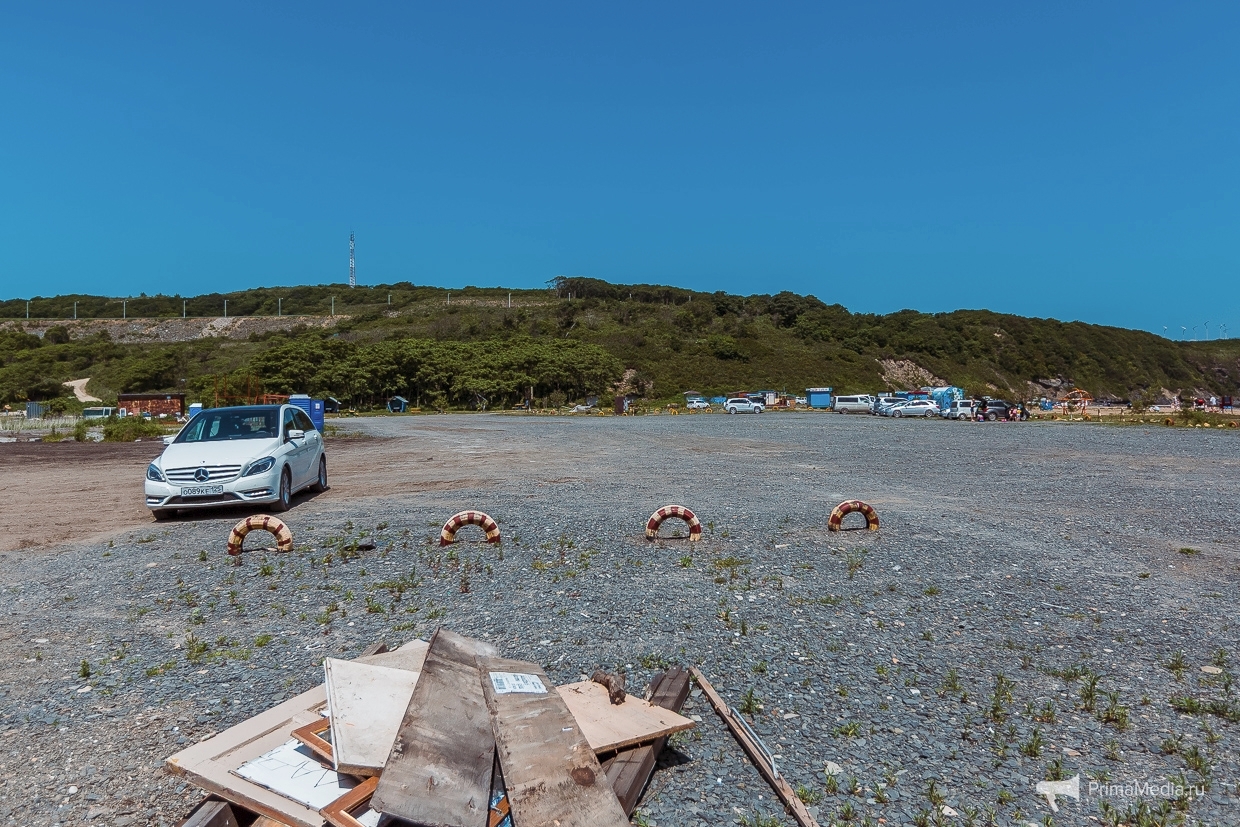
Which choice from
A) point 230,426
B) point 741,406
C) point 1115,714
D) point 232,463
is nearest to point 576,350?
point 741,406

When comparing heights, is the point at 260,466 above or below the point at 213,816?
above

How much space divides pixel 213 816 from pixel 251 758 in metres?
0.34

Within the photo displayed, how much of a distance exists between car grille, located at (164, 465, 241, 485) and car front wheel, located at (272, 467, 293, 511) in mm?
680

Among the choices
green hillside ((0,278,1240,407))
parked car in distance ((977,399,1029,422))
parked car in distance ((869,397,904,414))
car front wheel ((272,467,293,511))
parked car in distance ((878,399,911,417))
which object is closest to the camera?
car front wheel ((272,467,293,511))

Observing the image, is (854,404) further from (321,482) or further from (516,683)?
(516,683)

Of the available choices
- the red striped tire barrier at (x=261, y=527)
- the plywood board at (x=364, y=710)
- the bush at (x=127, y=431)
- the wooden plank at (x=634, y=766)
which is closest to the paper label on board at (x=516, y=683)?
the plywood board at (x=364, y=710)

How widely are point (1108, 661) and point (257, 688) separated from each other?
5.09m

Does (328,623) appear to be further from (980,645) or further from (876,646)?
(980,645)

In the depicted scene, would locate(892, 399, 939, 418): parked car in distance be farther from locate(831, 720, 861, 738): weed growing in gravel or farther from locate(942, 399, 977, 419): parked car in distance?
locate(831, 720, 861, 738): weed growing in gravel

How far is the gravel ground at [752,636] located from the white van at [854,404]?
161 feet

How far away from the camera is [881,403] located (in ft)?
185

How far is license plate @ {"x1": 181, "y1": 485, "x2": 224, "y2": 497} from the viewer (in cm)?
1073

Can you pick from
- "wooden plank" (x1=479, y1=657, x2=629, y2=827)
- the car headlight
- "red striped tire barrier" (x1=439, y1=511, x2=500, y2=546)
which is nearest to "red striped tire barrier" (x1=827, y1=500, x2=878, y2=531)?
"red striped tire barrier" (x1=439, y1=511, x2=500, y2=546)

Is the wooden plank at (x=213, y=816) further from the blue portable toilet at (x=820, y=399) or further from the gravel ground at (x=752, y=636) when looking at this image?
the blue portable toilet at (x=820, y=399)
